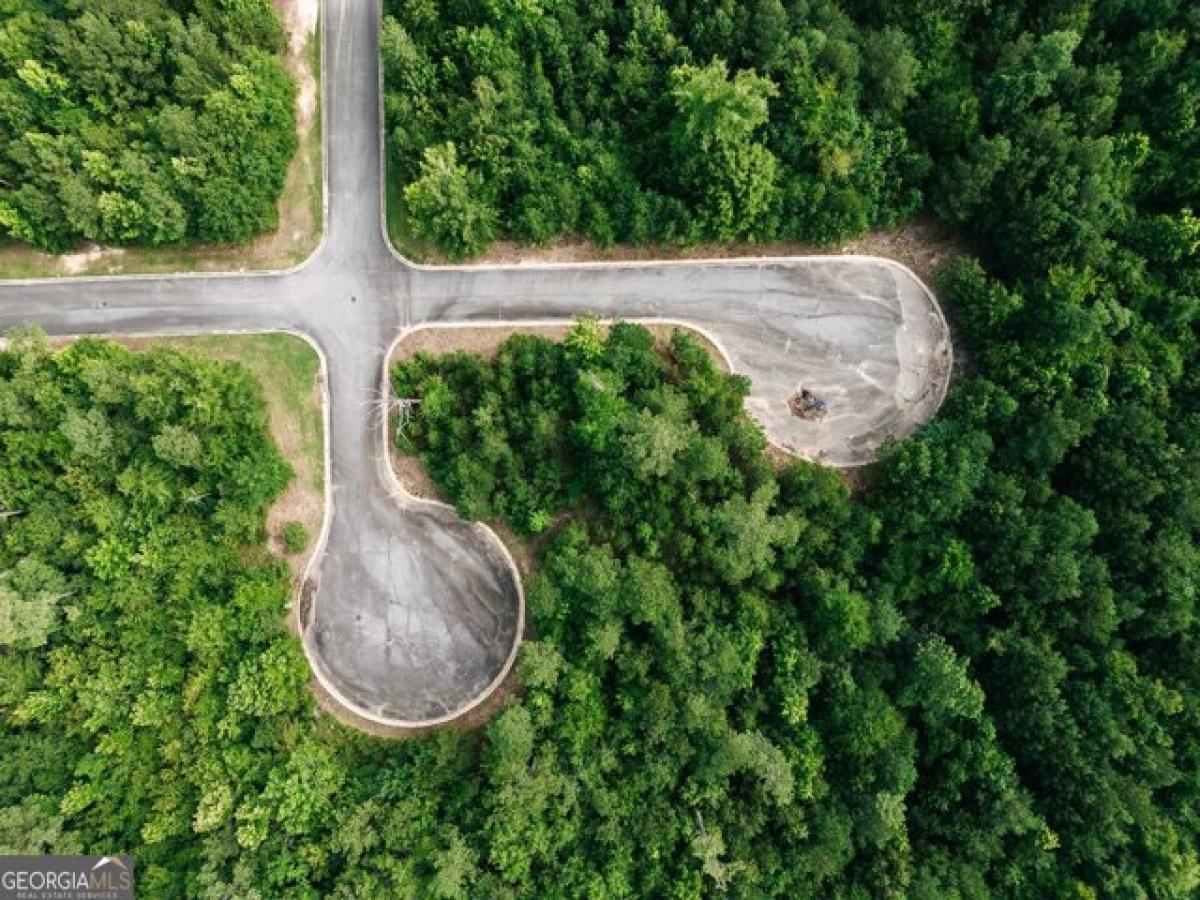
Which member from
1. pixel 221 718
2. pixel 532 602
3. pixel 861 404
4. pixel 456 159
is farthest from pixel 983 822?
pixel 456 159

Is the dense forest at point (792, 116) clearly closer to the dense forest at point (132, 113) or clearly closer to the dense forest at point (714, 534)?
the dense forest at point (714, 534)

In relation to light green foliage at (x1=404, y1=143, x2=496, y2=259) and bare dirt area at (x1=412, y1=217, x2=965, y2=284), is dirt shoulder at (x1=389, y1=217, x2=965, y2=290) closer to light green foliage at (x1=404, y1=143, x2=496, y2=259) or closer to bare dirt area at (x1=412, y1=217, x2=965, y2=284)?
bare dirt area at (x1=412, y1=217, x2=965, y2=284)

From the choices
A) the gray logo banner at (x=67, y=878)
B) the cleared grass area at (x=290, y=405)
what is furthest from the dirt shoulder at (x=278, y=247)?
the gray logo banner at (x=67, y=878)

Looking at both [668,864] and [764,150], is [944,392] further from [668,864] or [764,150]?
[668,864]

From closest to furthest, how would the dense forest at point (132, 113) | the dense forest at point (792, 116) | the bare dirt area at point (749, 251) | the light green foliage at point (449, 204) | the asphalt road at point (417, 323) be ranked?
the dense forest at point (792, 116) → the light green foliage at point (449, 204) → the dense forest at point (132, 113) → the asphalt road at point (417, 323) → the bare dirt area at point (749, 251)

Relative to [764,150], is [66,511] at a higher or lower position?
lower

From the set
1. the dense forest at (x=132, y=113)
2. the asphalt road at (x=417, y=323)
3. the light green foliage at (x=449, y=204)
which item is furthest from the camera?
the asphalt road at (x=417, y=323)

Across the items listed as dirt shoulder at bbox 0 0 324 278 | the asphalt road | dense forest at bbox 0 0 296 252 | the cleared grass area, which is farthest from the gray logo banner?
dense forest at bbox 0 0 296 252
